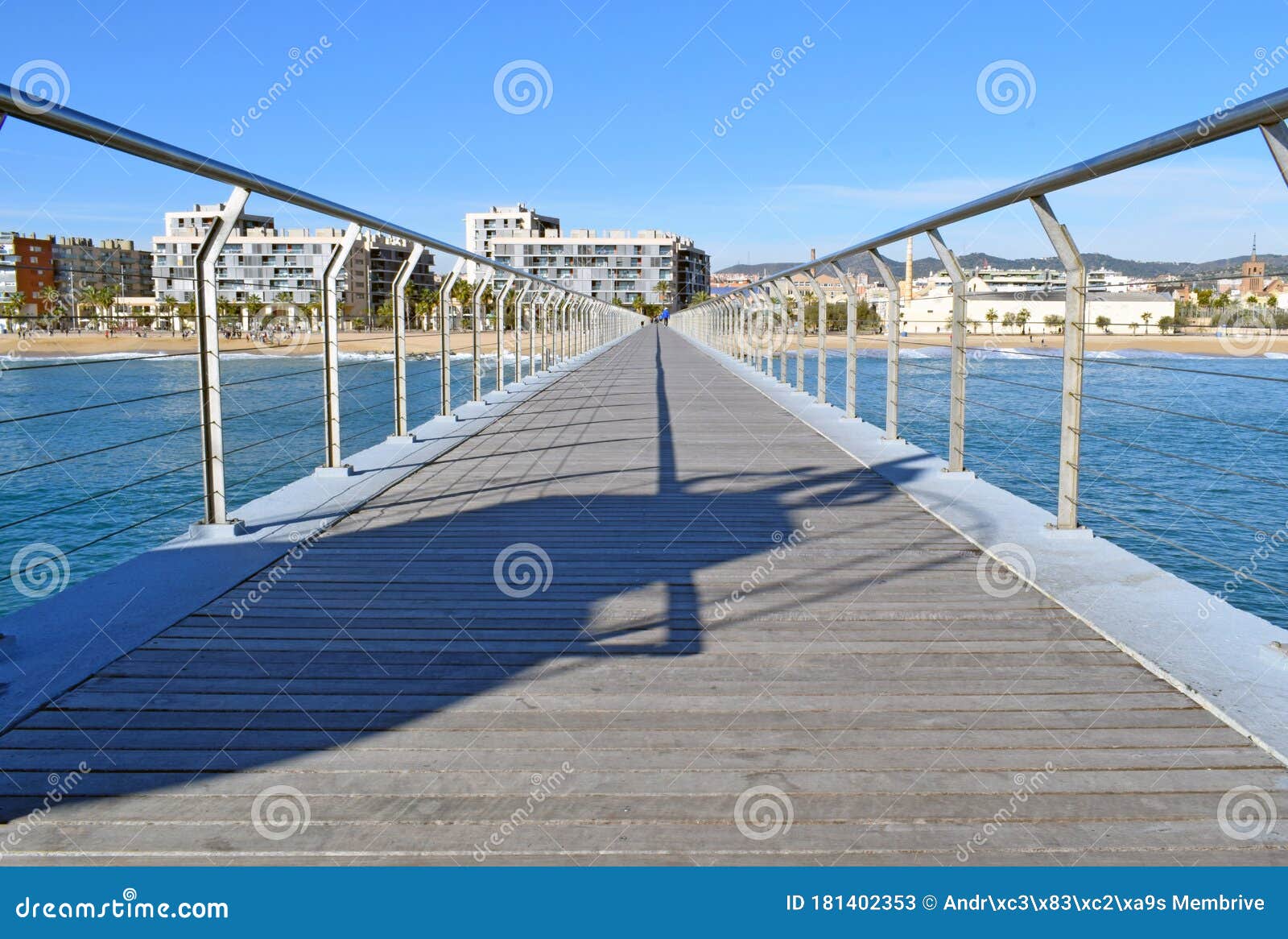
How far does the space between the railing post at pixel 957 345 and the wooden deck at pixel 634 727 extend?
136 cm

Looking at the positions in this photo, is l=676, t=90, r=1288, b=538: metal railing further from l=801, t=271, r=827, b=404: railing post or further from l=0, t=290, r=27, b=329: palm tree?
l=0, t=290, r=27, b=329: palm tree

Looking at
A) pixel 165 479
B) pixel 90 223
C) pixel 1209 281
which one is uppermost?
pixel 90 223

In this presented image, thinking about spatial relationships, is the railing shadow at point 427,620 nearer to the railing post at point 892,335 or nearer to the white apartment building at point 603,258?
the railing post at point 892,335

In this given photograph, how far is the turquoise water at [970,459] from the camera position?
597 cm

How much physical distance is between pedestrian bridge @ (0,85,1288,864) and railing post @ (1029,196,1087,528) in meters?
0.01

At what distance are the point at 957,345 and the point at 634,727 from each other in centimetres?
334

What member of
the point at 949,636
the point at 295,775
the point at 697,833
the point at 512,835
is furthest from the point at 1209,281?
the point at 295,775

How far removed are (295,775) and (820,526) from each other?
2570mm

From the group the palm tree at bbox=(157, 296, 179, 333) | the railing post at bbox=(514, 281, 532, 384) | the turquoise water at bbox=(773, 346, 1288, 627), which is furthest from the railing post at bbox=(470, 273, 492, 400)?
the turquoise water at bbox=(773, 346, 1288, 627)

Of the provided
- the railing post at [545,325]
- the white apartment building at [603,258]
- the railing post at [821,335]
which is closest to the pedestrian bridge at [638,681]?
the railing post at [821,335]

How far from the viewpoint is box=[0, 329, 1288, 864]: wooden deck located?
1.70 metres

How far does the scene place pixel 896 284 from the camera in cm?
606

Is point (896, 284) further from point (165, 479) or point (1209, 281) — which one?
point (165, 479)

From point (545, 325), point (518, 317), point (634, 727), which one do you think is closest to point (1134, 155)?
point (634, 727)
